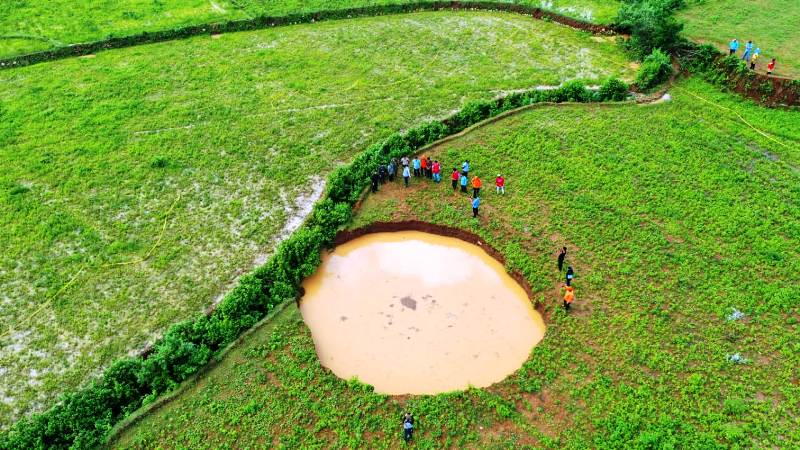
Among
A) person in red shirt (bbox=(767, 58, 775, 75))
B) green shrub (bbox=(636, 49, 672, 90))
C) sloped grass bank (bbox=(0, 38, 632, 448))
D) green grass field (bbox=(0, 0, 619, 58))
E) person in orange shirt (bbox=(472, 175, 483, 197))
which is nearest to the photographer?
sloped grass bank (bbox=(0, 38, 632, 448))

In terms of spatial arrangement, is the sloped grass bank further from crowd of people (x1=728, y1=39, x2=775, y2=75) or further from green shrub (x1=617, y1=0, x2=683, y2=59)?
crowd of people (x1=728, y1=39, x2=775, y2=75)

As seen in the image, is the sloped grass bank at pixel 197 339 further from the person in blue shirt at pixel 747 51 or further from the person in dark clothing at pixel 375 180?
the person in blue shirt at pixel 747 51

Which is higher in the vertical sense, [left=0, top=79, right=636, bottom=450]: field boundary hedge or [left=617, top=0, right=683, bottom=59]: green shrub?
[left=617, top=0, right=683, bottom=59]: green shrub

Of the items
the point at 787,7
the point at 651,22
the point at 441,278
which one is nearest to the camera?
the point at 441,278

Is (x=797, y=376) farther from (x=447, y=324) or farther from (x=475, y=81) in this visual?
(x=475, y=81)

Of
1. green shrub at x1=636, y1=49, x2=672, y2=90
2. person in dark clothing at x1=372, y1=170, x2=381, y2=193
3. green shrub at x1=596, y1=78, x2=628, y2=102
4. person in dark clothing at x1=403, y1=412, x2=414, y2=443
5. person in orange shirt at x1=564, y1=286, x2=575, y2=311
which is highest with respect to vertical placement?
green shrub at x1=636, y1=49, x2=672, y2=90

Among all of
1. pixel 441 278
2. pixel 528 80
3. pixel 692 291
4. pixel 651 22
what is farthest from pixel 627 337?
pixel 651 22

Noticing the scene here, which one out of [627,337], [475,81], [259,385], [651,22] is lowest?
[259,385]

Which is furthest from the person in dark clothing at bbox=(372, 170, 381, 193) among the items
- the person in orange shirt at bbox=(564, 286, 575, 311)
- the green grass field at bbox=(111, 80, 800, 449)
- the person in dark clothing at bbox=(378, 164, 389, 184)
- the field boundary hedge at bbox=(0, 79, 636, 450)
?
the person in orange shirt at bbox=(564, 286, 575, 311)
